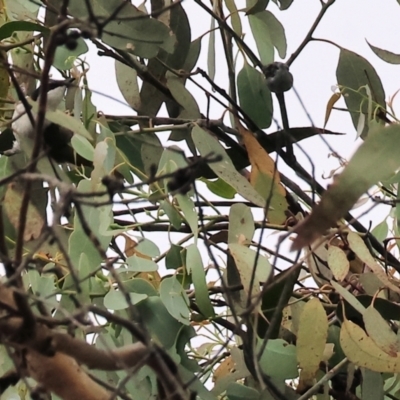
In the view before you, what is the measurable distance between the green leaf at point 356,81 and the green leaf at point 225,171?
8.1 inches

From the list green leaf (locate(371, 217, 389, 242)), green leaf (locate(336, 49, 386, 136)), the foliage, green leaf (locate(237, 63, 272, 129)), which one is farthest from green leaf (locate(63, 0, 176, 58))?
green leaf (locate(371, 217, 389, 242))

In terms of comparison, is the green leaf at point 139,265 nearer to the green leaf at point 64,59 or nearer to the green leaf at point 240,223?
the green leaf at point 240,223

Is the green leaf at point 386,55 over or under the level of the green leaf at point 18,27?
under

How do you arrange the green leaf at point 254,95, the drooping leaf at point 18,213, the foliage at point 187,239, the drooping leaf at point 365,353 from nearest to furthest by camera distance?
the foliage at point 187,239 → the drooping leaf at point 365,353 → the drooping leaf at point 18,213 → the green leaf at point 254,95

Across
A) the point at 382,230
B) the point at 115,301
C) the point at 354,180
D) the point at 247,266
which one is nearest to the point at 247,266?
the point at 247,266

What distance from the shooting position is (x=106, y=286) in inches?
22.0

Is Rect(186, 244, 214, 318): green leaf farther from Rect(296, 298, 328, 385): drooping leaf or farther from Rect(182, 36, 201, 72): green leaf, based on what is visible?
Rect(182, 36, 201, 72): green leaf

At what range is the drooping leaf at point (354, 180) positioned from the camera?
0.27 m

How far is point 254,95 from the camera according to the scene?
677mm

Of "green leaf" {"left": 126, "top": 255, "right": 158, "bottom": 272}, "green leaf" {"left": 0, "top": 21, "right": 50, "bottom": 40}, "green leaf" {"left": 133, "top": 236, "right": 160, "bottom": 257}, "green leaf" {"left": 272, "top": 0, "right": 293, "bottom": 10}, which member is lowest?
"green leaf" {"left": 126, "top": 255, "right": 158, "bottom": 272}

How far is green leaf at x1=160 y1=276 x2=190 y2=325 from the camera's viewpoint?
1.68 feet

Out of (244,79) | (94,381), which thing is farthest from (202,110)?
(94,381)

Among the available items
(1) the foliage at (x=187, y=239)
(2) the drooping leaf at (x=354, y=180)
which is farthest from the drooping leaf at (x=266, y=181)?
(2) the drooping leaf at (x=354, y=180)

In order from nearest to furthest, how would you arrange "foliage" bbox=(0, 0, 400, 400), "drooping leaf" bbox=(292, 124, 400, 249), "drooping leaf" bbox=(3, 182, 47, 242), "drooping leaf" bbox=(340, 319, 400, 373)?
1. "drooping leaf" bbox=(292, 124, 400, 249)
2. "foliage" bbox=(0, 0, 400, 400)
3. "drooping leaf" bbox=(340, 319, 400, 373)
4. "drooping leaf" bbox=(3, 182, 47, 242)
